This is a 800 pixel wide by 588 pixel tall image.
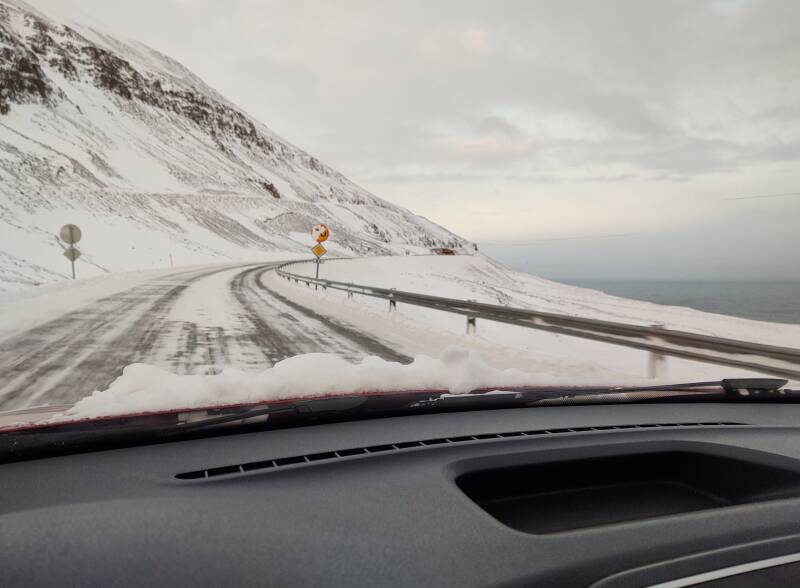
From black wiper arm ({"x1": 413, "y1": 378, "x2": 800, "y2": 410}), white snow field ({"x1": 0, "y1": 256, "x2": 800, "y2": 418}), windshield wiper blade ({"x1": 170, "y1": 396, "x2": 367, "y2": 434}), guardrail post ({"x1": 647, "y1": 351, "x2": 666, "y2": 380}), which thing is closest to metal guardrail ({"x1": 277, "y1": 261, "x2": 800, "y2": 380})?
guardrail post ({"x1": 647, "y1": 351, "x2": 666, "y2": 380})

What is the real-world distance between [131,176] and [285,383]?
354 feet

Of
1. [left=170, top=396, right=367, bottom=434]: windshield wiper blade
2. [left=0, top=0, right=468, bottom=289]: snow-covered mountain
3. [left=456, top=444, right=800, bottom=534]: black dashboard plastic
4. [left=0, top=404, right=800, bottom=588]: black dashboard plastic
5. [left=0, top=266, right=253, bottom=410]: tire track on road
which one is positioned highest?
[left=0, top=0, right=468, bottom=289]: snow-covered mountain

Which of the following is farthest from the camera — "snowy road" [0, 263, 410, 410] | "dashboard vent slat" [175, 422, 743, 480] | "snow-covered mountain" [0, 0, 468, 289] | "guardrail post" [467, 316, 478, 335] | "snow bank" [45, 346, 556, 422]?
"snow-covered mountain" [0, 0, 468, 289]

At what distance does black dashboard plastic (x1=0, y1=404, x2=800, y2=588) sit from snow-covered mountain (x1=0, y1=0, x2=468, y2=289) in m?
25.6

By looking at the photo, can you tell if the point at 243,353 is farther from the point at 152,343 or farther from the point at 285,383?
the point at 285,383

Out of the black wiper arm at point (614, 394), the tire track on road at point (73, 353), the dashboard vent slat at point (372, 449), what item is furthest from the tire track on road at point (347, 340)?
the dashboard vent slat at point (372, 449)

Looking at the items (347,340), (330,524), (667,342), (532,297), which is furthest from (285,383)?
(532,297)

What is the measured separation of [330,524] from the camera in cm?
168

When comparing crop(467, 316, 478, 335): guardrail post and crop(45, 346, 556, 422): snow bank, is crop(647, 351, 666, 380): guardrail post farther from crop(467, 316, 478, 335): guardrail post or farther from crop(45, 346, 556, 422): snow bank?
crop(45, 346, 556, 422): snow bank

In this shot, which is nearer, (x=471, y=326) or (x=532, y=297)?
(x=471, y=326)

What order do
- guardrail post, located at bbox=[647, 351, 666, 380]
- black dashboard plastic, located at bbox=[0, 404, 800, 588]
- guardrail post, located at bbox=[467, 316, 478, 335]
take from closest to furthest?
black dashboard plastic, located at bbox=[0, 404, 800, 588]
guardrail post, located at bbox=[647, 351, 666, 380]
guardrail post, located at bbox=[467, 316, 478, 335]

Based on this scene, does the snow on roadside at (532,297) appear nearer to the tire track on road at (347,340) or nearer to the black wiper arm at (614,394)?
the tire track on road at (347,340)

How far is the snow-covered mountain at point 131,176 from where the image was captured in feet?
196

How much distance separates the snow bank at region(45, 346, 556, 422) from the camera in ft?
8.39
